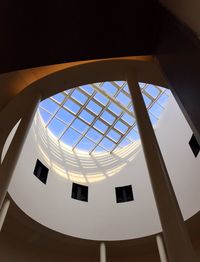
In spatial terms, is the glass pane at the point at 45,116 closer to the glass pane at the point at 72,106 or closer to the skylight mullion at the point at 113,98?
the glass pane at the point at 72,106

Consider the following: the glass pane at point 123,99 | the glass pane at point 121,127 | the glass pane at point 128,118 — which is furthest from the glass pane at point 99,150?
the glass pane at point 123,99

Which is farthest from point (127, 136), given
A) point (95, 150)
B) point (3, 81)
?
point (3, 81)

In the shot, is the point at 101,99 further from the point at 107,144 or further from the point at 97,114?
the point at 107,144

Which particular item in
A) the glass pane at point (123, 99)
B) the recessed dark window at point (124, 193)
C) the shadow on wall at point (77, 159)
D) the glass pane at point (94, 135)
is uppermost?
the glass pane at point (123, 99)

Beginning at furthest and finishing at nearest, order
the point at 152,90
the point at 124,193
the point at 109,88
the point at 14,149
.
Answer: the point at 152,90, the point at 109,88, the point at 124,193, the point at 14,149

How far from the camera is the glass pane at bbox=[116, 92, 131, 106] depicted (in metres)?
19.9

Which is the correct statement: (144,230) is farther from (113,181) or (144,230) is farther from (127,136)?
(127,136)

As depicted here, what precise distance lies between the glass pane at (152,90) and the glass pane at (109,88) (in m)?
2.17

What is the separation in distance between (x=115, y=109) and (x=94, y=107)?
150 cm

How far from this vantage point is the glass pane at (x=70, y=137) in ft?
68.7

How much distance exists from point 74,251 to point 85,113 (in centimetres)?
936

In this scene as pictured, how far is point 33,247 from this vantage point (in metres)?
13.7

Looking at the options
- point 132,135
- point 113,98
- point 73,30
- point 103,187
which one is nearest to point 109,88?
point 113,98

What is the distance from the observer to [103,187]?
17.1 meters
